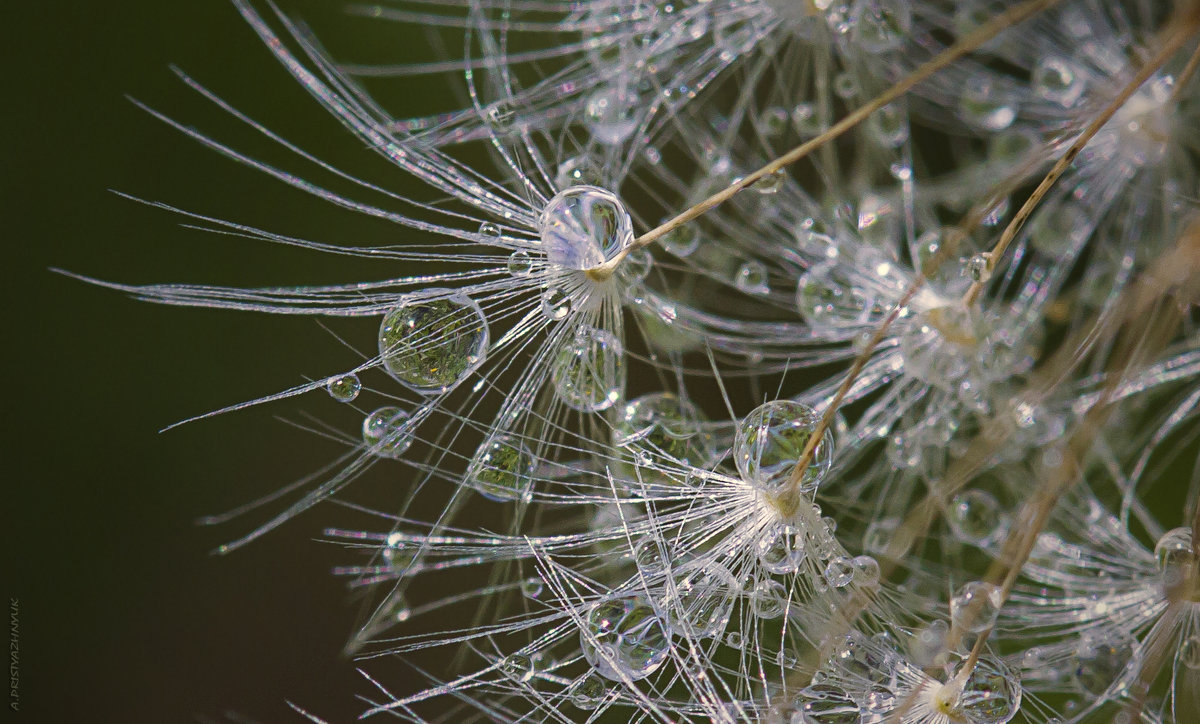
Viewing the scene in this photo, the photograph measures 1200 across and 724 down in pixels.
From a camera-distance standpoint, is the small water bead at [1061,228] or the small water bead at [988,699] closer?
the small water bead at [988,699]

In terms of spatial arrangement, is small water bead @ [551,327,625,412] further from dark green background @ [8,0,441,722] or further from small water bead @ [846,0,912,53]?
dark green background @ [8,0,441,722]

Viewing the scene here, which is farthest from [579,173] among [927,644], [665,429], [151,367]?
[151,367]

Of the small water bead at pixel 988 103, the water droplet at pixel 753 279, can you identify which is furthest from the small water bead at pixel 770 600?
the small water bead at pixel 988 103

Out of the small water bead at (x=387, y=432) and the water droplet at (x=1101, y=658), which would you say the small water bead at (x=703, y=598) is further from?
the water droplet at (x=1101, y=658)

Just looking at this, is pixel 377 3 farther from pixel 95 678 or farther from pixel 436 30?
pixel 95 678

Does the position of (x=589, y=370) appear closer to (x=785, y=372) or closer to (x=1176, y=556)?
(x=785, y=372)

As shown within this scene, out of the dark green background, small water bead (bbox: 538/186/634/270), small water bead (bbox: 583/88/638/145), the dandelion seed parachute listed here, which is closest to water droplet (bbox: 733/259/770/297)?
the dandelion seed parachute
